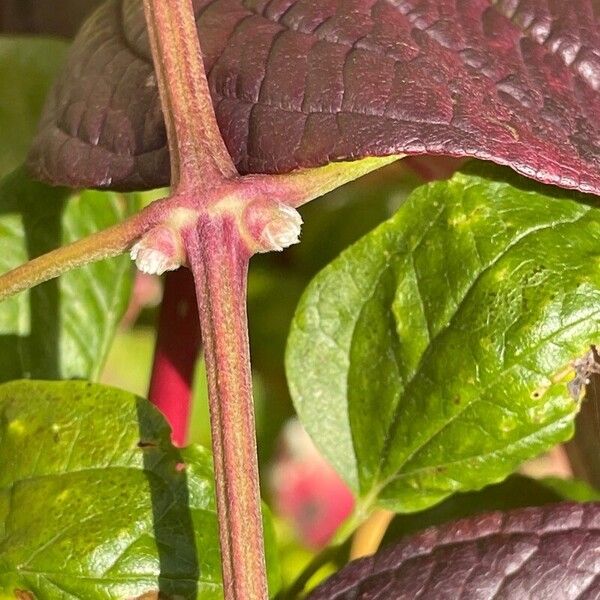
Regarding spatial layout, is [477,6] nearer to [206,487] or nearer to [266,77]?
[266,77]

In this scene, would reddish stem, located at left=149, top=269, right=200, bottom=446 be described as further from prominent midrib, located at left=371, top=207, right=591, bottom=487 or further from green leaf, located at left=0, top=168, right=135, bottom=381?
prominent midrib, located at left=371, top=207, right=591, bottom=487

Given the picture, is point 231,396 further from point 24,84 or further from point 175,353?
point 24,84

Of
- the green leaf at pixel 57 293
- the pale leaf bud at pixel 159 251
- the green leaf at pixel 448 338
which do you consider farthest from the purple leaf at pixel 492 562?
the green leaf at pixel 57 293

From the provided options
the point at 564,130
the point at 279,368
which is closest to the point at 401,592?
the point at 564,130

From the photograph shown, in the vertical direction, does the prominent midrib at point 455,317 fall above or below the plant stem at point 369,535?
above

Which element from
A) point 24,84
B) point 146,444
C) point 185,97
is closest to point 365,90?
point 185,97

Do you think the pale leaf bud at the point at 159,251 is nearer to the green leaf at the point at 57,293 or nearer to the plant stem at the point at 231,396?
the plant stem at the point at 231,396

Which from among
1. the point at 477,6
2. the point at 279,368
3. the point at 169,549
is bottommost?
the point at 279,368
